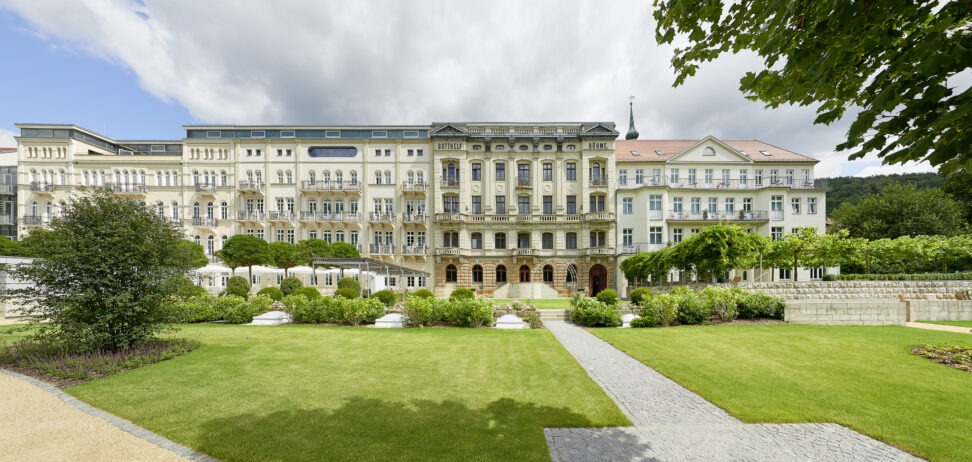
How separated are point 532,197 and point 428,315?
27.0 m

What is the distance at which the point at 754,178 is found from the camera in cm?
3991

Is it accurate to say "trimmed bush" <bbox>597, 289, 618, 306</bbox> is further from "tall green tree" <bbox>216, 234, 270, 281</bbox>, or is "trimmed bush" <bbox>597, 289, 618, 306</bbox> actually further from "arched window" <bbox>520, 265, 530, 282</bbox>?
"tall green tree" <bbox>216, 234, 270, 281</bbox>

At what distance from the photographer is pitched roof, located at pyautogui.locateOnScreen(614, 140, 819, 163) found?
4084 centimetres

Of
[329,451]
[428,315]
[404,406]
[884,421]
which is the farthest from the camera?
[428,315]

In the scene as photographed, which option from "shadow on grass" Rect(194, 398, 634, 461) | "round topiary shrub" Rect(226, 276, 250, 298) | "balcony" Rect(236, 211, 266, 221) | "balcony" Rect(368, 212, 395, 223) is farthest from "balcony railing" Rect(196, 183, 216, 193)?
"shadow on grass" Rect(194, 398, 634, 461)

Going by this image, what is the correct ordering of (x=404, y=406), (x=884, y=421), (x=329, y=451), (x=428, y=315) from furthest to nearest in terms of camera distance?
(x=428, y=315) → (x=404, y=406) → (x=884, y=421) → (x=329, y=451)

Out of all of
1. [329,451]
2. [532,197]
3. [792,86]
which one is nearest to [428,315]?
[329,451]

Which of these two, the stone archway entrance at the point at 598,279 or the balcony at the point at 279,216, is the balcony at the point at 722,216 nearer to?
the stone archway entrance at the point at 598,279

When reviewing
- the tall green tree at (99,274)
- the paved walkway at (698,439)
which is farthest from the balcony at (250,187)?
the paved walkway at (698,439)

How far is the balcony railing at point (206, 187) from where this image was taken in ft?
133

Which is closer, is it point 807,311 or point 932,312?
point 807,311

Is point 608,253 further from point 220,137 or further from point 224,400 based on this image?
point 220,137

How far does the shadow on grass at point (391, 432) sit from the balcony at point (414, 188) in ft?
117

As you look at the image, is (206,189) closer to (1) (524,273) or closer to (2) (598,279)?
(1) (524,273)
